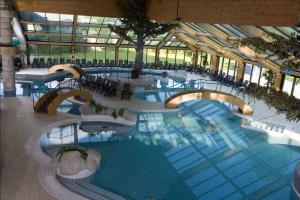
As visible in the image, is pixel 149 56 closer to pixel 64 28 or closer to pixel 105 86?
pixel 64 28

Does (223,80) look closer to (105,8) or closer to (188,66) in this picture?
(188,66)

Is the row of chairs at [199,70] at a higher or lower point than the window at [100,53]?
lower

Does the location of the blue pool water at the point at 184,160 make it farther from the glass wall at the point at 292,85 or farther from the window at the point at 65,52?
the window at the point at 65,52

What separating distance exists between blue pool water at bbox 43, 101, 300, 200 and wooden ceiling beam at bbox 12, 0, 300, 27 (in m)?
4.82

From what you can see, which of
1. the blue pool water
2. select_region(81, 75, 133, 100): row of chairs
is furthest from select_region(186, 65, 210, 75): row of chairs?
the blue pool water

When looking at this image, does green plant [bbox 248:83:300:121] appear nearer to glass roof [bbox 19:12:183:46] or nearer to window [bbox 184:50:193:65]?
glass roof [bbox 19:12:183:46]

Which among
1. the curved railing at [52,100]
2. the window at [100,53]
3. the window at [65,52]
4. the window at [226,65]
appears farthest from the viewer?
the window at [100,53]

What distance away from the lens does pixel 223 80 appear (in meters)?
23.5

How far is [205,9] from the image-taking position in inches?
488

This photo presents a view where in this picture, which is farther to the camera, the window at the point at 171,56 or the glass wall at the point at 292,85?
the window at the point at 171,56

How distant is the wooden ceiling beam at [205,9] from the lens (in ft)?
29.7

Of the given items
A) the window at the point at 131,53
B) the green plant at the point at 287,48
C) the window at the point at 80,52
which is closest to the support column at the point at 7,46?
the green plant at the point at 287,48

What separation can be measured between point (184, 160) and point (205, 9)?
20.0 feet

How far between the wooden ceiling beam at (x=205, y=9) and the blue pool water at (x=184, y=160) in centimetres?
482
